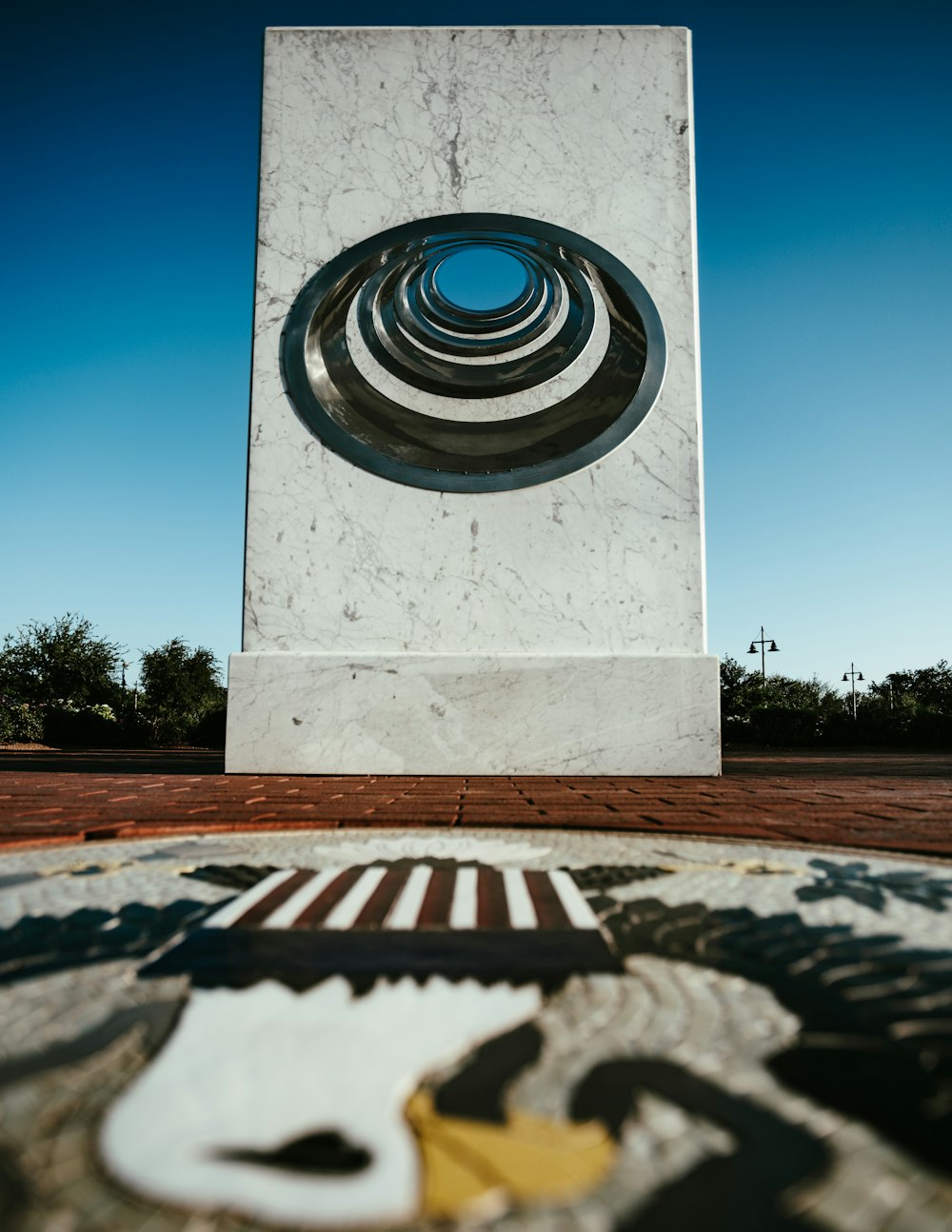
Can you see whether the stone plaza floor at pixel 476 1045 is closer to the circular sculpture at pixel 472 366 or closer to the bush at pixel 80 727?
the circular sculpture at pixel 472 366

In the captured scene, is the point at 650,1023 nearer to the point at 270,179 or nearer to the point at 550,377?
the point at 550,377

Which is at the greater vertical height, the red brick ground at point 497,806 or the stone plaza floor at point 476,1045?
the stone plaza floor at point 476,1045

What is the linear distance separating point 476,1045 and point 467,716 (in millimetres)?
3619

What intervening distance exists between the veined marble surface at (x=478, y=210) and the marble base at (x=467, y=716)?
0.14m

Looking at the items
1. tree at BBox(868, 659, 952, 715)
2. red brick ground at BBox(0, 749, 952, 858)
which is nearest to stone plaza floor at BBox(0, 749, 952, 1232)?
red brick ground at BBox(0, 749, 952, 858)

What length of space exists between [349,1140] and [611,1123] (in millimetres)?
155

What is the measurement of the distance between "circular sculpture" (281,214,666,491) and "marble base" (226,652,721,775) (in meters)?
1.04

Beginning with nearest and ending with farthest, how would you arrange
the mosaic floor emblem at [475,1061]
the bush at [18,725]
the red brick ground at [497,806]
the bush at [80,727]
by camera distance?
the mosaic floor emblem at [475,1061] < the red brick ground at [497,806] < the bush at [18,725] < the bush at [80,727]

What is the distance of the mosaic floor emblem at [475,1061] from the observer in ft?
1.40

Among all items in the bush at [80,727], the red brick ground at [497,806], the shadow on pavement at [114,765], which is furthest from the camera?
the bush at [80,727]

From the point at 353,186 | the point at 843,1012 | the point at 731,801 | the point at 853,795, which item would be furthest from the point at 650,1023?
the point at 353,186

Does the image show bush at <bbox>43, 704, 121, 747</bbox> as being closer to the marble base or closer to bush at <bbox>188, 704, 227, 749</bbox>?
bush at <bbox>188, 704, 227, 749</bbox>

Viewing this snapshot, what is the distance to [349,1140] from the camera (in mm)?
476

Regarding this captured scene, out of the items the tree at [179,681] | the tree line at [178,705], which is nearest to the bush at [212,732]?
the tree line at [178,705]
